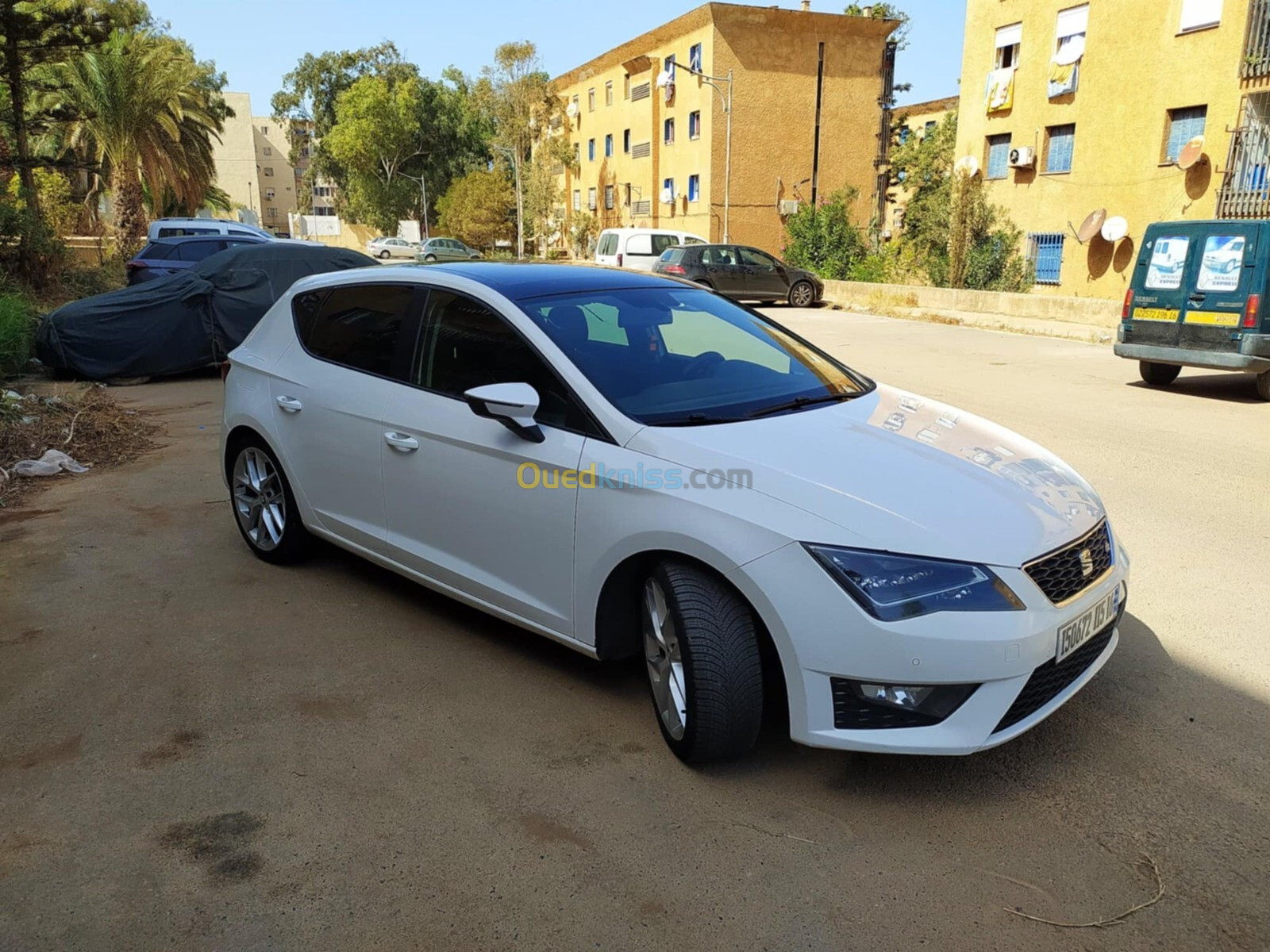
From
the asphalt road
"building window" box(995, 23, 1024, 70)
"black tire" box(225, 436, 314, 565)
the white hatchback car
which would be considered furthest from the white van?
the asphalt road

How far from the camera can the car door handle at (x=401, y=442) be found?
396 cm

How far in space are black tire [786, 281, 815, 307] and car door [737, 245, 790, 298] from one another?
32 cm

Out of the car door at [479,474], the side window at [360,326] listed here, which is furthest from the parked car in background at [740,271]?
the car door at [479,474]

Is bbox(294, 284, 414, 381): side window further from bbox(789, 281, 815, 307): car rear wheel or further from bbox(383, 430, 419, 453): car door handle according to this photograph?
bbox(789, 281, 815, 307): car rear wheel

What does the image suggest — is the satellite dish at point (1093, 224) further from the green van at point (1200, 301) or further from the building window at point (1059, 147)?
the green van at point (1200, 301)

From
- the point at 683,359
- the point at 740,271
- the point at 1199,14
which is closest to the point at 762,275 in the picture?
the point at 740,271

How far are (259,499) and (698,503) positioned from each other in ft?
10.3

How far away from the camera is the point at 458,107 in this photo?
68938 millimetres

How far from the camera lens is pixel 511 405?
11.1 ft

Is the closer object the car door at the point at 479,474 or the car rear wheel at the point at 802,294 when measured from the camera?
the car door at the point at 479,474

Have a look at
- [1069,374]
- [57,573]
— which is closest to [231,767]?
[57,573]

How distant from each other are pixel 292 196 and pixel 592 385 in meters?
120

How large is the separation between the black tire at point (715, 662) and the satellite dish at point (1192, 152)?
2288 centimetres

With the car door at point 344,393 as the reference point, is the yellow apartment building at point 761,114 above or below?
above
